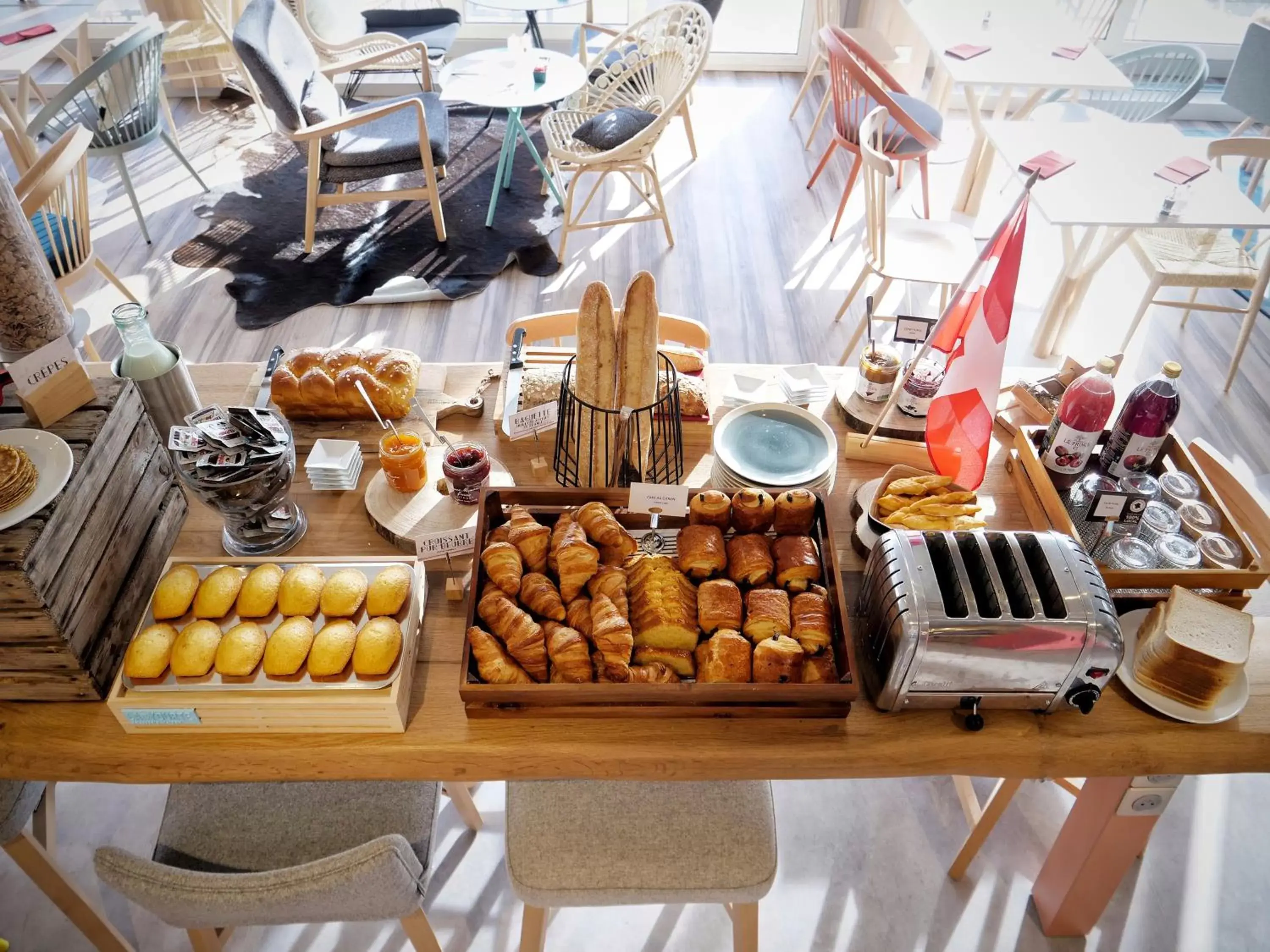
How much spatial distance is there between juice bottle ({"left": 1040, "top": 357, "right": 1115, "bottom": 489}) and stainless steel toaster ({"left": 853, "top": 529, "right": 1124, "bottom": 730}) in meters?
0.34

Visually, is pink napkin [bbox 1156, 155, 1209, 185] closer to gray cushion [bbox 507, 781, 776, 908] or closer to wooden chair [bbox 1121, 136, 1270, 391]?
wooden chair [bbox 1121, 136, 1270, 391]

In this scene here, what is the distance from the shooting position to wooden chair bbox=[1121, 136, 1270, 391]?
3.20m

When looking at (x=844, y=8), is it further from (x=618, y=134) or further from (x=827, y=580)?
(x=827, y=580)

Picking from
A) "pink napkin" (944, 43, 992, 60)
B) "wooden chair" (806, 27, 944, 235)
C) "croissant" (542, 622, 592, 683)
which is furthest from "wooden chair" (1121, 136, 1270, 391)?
"croissant" (542, 622, 592, 683)

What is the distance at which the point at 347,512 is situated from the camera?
1.69 m

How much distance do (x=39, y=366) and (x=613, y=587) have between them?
948 mm

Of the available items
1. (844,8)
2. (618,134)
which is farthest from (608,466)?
(844,8)

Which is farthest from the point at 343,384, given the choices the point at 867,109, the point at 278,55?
the point at 867,109

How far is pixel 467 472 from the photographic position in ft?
5.24

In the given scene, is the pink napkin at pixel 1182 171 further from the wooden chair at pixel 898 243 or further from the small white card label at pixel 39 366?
the small white card label at pixel 39 366

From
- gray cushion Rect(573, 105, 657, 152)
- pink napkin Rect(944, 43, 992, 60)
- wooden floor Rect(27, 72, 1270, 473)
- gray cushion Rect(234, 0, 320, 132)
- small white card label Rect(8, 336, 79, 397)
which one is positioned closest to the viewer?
small white card label Rect(8, 336, 79, 397)

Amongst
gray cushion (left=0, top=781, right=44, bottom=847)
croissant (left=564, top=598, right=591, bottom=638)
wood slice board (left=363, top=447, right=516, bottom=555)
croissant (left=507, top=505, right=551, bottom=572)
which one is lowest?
gray cushion (left=0, top=781, right=44, bottom=847)

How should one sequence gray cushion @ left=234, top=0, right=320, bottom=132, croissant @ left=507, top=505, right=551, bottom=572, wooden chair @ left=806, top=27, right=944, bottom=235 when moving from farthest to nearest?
wooden chair @ left=806, top=27, right=944, bottom=235, gray cushion @ left=234, top=0, right=320, bottom=132, croissant @ left=507, top=505, right=551, bottom=572

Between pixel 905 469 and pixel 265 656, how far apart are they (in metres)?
1.15
